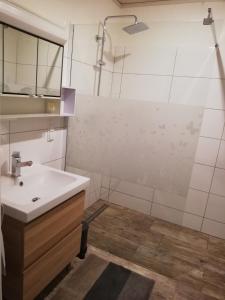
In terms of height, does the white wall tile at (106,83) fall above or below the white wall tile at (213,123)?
above

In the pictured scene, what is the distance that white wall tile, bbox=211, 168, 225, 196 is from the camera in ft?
7.69

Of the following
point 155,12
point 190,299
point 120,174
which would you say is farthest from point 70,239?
point 155,12

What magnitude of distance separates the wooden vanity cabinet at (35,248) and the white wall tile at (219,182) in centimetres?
153

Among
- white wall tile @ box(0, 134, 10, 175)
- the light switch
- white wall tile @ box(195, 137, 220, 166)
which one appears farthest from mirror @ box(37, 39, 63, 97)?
white wall tile @ box(195, 137, 220, 166)

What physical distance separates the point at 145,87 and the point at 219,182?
1253 mm

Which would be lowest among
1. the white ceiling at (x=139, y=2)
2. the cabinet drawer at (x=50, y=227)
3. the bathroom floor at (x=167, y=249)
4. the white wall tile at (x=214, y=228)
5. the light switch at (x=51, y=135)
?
the bathroom floor at (x=167, y=249)

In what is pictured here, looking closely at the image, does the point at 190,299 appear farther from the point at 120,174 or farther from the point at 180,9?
the point at 180,9

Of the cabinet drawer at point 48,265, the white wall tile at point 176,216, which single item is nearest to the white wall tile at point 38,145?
the cabinet drawer at point 48,265

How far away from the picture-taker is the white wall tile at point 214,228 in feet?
8.05

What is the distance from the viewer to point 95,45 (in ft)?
7.34

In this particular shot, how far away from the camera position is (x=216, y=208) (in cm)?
243

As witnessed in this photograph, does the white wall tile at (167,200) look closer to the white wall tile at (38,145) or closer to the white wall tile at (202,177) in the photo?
the white wall tile at (202,177)

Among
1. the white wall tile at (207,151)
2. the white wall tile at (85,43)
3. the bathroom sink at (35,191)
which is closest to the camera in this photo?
the bathroom sink at (35,191)

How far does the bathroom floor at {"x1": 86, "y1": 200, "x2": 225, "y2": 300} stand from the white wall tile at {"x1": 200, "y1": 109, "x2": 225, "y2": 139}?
3.67ft
